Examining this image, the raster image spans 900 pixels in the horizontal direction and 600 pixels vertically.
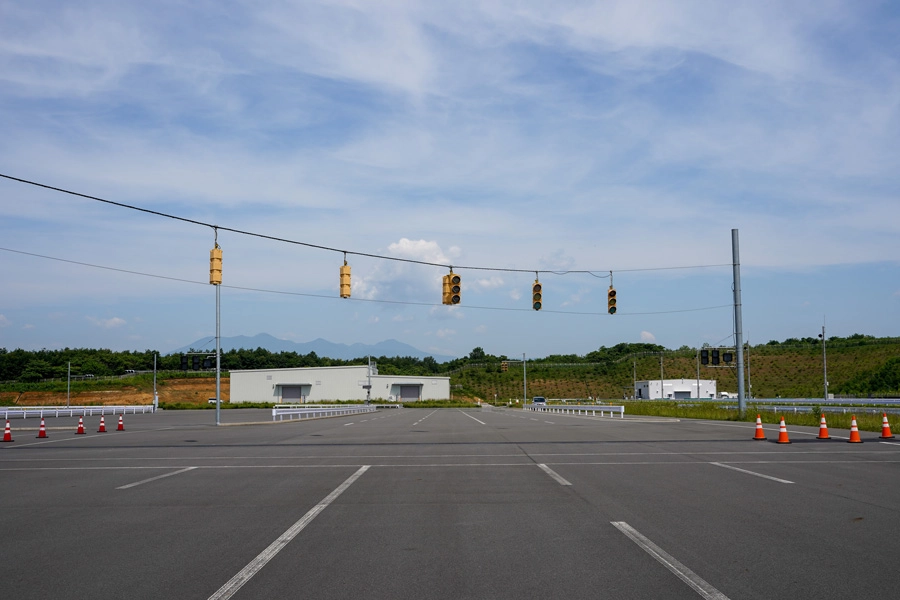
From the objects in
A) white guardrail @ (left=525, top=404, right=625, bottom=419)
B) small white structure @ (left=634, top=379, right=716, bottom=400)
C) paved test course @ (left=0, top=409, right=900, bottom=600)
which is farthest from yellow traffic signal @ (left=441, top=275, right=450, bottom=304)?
small white structure @ (left=634, top=379, right=716, bottom=400)

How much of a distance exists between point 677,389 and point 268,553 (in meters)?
96.4

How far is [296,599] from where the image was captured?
6.36 m

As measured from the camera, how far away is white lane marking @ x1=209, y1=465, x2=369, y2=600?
21.8ft

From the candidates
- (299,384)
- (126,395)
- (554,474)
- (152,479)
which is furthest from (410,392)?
(554,474)

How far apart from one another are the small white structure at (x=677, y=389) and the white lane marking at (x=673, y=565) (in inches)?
3588

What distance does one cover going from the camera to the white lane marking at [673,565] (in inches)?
253

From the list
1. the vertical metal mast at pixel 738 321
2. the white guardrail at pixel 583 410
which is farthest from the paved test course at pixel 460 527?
the white guardrail at pixel 583 410

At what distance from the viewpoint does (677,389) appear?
98250 mm

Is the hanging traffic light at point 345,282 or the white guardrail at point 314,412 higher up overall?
the hanging traffic light at point 345,282

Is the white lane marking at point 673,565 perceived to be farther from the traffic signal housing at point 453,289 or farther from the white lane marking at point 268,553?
the traffic signal housing at point 453,289

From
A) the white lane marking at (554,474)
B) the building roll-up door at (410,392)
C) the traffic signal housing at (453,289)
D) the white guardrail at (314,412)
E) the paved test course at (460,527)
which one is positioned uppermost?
the traffic signal housing at (453,289)

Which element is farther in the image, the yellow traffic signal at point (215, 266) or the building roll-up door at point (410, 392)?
the building roll-up door at point (410, 392)

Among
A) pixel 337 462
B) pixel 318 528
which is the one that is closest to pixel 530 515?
pixel 318 528

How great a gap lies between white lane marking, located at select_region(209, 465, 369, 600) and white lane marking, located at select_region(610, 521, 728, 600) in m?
4.15
